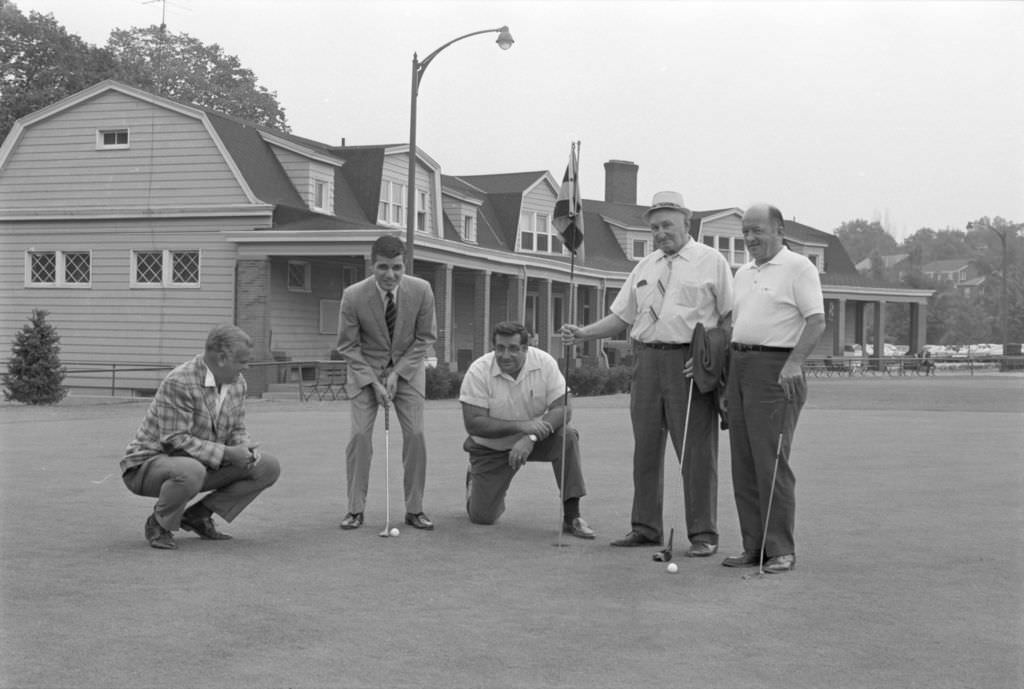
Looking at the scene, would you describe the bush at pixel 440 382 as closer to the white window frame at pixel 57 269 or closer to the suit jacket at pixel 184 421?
the white window frame at pixel 57 269

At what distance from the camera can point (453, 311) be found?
4247 centimetres

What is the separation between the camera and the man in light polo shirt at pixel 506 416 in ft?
28.8

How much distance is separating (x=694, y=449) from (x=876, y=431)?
11.3 metres

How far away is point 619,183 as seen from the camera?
6122 cm

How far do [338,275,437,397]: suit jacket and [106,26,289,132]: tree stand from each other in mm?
49672

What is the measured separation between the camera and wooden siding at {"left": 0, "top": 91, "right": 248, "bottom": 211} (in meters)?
33.3

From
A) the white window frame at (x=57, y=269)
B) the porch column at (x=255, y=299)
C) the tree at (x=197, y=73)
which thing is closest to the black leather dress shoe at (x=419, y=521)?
the porch column at (x=255, y=299)

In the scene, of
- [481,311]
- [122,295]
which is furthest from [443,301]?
[122,295]

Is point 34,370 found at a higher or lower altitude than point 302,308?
lower

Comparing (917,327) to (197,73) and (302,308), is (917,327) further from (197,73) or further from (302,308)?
(302,308)

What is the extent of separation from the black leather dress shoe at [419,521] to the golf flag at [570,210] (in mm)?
2466

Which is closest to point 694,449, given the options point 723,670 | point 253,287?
point 723,670

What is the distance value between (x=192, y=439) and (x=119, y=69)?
1845 inches

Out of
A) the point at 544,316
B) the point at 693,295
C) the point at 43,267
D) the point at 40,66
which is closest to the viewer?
the point at 693,295
